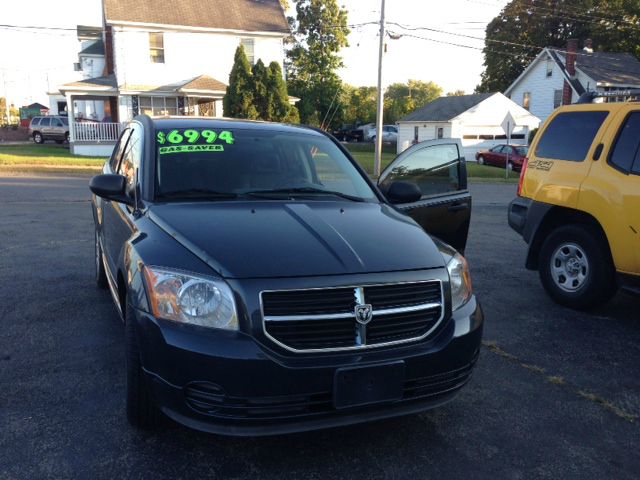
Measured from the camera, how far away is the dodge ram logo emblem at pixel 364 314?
2746 millimetres

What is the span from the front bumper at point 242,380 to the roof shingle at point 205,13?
93.4ft

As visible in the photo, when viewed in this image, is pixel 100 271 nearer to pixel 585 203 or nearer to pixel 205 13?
pixel 585 203

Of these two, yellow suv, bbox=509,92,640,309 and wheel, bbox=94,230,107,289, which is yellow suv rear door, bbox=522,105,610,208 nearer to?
yellow suv, bbox=509,92,640,309

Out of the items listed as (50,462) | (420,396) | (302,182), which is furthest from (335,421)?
(302,182)

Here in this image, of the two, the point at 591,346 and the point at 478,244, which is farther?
the point at 478,244

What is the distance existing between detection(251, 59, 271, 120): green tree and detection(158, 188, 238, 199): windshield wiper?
22688mm

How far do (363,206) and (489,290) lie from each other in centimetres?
304

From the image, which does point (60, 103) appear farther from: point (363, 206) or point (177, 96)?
point (363, 206)

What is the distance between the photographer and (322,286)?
8.89ft

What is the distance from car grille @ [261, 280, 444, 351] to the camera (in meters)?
2.67

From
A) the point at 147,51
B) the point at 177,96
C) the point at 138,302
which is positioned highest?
the point at 147,51

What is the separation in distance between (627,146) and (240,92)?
2180 centimetres

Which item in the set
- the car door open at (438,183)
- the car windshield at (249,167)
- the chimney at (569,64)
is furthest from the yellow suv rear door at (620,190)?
the chimney at (569,64)

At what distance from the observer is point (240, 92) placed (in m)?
25.3
